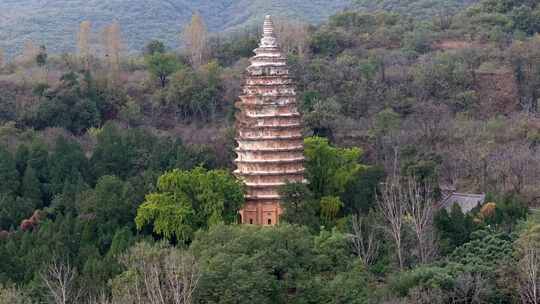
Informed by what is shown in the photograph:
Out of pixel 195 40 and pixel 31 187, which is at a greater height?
pixel 195 40

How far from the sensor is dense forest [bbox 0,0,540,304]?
29845 mm

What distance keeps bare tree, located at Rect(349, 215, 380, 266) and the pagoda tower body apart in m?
3.95

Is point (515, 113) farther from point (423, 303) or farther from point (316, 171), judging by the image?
point (423, 303)

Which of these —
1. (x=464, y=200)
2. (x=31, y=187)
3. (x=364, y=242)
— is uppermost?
(x=31, y=187)

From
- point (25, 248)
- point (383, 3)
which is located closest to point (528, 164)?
point (25, 248)

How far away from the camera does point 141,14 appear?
8381 cm

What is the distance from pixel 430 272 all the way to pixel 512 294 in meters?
2.02

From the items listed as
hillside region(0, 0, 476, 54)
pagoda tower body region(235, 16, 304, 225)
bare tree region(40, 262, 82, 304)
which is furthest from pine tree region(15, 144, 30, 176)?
A: hillside region(0, 0, 476, 54)

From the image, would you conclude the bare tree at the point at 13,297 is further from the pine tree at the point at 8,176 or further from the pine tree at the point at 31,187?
the pine tree at the point at 8,176

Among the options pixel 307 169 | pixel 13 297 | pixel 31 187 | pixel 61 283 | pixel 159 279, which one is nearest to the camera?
pixel 13 297

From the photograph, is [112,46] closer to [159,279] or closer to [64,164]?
[64,164]

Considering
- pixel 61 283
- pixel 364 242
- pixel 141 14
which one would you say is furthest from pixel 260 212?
pixel 141 14

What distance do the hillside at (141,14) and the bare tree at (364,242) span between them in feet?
145

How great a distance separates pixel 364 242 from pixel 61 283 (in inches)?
365
